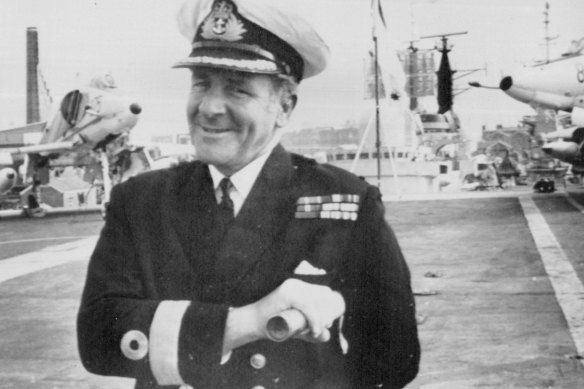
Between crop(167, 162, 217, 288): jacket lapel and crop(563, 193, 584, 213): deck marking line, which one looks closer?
crop(167, 162, 217, 288): jacket lapel

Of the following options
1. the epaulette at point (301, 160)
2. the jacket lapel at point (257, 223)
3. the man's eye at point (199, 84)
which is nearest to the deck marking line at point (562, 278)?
the epaulette at point (301, 160)

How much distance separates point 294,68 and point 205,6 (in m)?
0.24

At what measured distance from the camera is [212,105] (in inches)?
68.3

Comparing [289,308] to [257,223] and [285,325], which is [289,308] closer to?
[285,325]

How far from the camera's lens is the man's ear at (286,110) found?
1841 millimetres

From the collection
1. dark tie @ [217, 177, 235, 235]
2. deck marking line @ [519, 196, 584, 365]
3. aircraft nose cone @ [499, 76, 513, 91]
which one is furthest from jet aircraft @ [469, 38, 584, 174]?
dark tie @ [217, 177, 235, 235]

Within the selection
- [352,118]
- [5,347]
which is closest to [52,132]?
[5,347]

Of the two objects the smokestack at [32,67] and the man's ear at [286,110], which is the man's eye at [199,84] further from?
the smokestack at [32,67]

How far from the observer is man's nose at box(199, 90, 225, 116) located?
1.73 meters

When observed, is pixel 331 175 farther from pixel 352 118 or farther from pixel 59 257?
pixel 59 257

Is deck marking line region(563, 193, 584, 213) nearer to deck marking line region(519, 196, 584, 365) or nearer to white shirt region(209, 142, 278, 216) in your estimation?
deck marking line region(519, 196, 584, 365)

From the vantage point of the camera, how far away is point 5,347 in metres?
5.67

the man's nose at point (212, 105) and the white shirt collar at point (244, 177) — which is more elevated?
the man's nose at point (212, 105)

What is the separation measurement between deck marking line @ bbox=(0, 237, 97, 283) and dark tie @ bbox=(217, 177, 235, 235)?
7.43 meters
